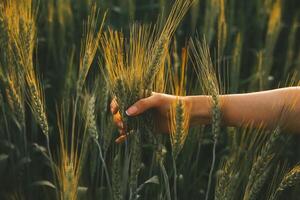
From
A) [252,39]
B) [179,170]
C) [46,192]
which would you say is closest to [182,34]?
[252,39]

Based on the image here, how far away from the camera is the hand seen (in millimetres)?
1261

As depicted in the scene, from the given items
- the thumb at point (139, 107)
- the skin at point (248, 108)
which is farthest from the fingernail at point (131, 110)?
the skin at point (248, 108)

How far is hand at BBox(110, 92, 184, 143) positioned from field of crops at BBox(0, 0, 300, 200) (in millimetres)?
16

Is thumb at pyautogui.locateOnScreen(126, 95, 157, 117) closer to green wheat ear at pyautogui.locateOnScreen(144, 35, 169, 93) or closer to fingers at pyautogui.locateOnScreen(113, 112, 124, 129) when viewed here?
green wheat ear at pyautogui.locateOnScreen(144, 35, 169, 93)

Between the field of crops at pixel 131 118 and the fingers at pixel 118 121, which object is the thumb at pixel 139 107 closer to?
the field of crops at pixel 131 118

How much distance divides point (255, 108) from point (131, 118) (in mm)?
301

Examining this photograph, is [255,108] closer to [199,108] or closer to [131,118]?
[199,108]

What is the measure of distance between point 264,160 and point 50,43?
3.38 ft

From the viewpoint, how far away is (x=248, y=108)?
141cm

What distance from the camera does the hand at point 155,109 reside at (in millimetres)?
1261

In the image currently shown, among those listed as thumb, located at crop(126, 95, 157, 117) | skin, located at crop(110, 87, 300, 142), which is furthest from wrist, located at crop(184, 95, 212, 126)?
thumb, located at crop(126, 95, 157, 117)

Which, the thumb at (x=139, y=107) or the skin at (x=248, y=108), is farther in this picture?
the skin at (x=248, y=108)

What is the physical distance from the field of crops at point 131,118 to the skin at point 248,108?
1.2 inches

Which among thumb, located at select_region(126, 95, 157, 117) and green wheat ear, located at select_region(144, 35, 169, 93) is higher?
green wheat ear, located at select_region(144, 35, 169, 93)
